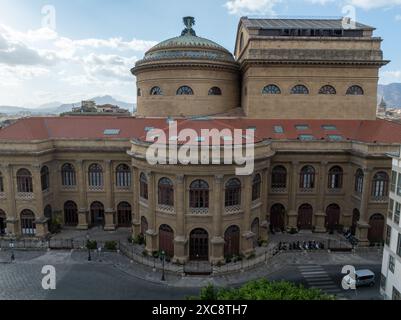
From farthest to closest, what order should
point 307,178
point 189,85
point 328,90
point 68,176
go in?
point 189,85 → point 328,90 → point 68,176 → point 307,178

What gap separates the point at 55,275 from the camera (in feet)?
108

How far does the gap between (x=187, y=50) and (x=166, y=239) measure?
88.0 feet

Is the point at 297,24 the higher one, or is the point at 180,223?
the point at 297,24

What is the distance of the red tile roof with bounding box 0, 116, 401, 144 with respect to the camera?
138 ft

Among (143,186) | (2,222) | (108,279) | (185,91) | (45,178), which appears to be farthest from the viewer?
(185,91)

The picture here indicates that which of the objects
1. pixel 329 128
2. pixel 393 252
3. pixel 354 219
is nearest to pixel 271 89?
pixel 329 128

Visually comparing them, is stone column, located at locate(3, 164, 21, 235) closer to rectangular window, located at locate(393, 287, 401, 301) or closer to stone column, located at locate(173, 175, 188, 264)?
stone column, located at locate(173, 175, 188, 264)

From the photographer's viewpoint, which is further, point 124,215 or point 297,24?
point 297,24

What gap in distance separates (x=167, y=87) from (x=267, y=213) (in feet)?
72.8

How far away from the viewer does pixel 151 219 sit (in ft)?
119

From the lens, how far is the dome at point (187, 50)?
157 feet

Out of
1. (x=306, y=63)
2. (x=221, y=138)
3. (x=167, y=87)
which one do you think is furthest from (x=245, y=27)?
(x=221, y=138)

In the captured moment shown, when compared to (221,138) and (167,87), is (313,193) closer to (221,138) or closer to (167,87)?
(221,138)

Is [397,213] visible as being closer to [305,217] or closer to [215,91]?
[305,217]
